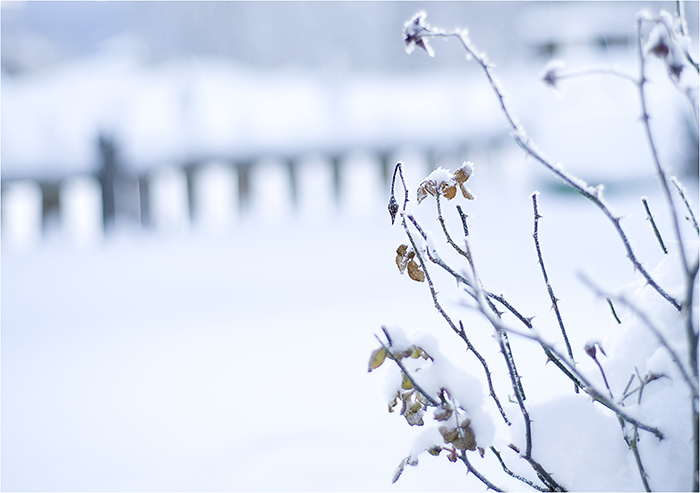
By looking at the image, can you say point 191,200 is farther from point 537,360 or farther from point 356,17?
point 356,17

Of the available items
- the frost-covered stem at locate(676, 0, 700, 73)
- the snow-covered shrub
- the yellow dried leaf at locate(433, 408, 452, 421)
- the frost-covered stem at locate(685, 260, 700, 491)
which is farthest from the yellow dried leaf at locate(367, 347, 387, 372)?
the frost-covered stem at locate(676, 0, 700, 73)

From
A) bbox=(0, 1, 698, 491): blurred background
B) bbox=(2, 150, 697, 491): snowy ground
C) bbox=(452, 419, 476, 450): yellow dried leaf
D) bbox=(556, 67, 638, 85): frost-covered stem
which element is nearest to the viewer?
bbox=(556, 67, 638, 85): frost-covered stem

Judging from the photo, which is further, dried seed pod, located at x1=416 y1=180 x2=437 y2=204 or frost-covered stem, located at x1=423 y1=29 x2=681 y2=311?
dried seed pod, located at x1=416 y1=180 x2=437 y2=204

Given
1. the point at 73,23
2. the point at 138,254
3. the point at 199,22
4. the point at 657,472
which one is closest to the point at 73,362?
the point at 138,254

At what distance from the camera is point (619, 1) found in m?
6.40

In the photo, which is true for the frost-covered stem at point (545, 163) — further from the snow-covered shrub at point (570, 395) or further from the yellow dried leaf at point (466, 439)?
the yellow dried leaf at point (466, 439)

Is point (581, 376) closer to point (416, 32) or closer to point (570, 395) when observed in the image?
point (570, 395)

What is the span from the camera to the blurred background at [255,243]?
161 centimetres

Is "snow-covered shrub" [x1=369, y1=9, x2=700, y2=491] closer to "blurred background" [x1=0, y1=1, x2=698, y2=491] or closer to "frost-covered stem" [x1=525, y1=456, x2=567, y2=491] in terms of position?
"frost-covered stem" [x1=525, y1=456, x2=567, y2=491]

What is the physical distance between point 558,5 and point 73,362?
227 inches

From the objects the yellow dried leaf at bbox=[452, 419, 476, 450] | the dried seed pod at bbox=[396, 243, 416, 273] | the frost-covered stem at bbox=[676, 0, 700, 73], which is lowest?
the yellow dried leaf at bbox=[452, 419, 476, 450]

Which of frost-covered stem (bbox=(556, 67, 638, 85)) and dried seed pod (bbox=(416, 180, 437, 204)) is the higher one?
frost-covered stem (bbox=(556, 67, 638, 85))

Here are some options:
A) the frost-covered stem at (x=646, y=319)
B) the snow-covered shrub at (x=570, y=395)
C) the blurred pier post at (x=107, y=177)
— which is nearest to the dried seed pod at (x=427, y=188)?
the snow-covered shrub at (x=570, y=395)

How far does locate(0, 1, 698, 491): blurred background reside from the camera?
5.28 feet
